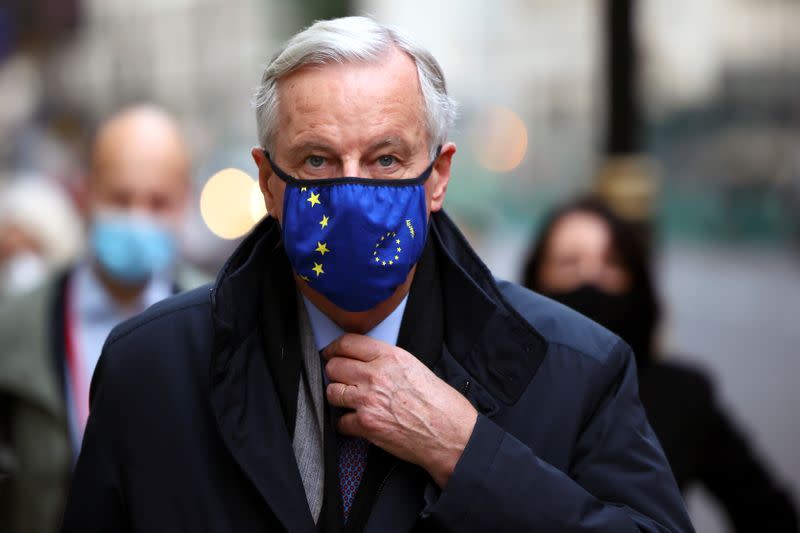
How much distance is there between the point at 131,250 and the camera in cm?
434

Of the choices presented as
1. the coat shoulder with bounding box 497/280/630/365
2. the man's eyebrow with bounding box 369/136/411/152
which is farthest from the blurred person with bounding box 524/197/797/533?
the man's eyebrow with bounding box 369/136/411/152

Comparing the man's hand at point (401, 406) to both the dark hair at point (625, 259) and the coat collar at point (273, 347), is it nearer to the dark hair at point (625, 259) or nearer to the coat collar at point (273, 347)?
the coat collar at point (273, 347)

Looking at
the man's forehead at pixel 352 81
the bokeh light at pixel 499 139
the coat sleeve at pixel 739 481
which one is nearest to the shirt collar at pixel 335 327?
the man's forehead at pixel 352 81

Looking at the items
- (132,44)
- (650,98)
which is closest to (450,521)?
(650,98)

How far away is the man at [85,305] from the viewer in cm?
366

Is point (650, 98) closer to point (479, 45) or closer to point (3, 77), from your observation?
point (479, 45)

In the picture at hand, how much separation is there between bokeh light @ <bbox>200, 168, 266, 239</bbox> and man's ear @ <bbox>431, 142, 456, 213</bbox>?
41.1 ft

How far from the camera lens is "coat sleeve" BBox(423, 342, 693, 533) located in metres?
2.25

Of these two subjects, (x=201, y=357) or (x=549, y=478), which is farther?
(x=201, y=357)

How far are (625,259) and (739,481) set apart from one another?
843 millimetres

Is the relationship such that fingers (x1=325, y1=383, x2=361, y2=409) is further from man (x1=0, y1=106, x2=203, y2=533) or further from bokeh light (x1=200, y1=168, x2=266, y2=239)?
bokeh light (x1=200, y1=168, x2=266, y2=239)

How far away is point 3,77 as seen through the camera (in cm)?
3616

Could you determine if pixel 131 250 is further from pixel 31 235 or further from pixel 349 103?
pixel 31 235

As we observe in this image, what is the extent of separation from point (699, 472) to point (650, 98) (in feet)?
60.0
